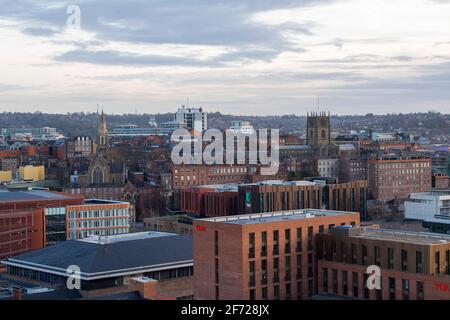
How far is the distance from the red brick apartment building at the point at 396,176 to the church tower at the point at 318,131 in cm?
2352

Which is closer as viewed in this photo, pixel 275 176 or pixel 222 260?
pixel 222 260

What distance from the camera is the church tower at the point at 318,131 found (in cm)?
10881

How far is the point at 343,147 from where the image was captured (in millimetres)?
111688

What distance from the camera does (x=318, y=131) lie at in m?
110

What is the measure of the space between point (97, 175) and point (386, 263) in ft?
185

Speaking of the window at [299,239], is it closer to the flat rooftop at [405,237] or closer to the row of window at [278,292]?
the row of window at [278,292]

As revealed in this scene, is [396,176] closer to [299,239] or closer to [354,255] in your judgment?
[299,239]

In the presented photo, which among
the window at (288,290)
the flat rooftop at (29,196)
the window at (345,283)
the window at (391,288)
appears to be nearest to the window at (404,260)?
the window at (391,288)

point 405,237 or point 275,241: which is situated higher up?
point 405,237

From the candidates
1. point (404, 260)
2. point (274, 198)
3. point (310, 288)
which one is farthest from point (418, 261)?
point (274, 198)
